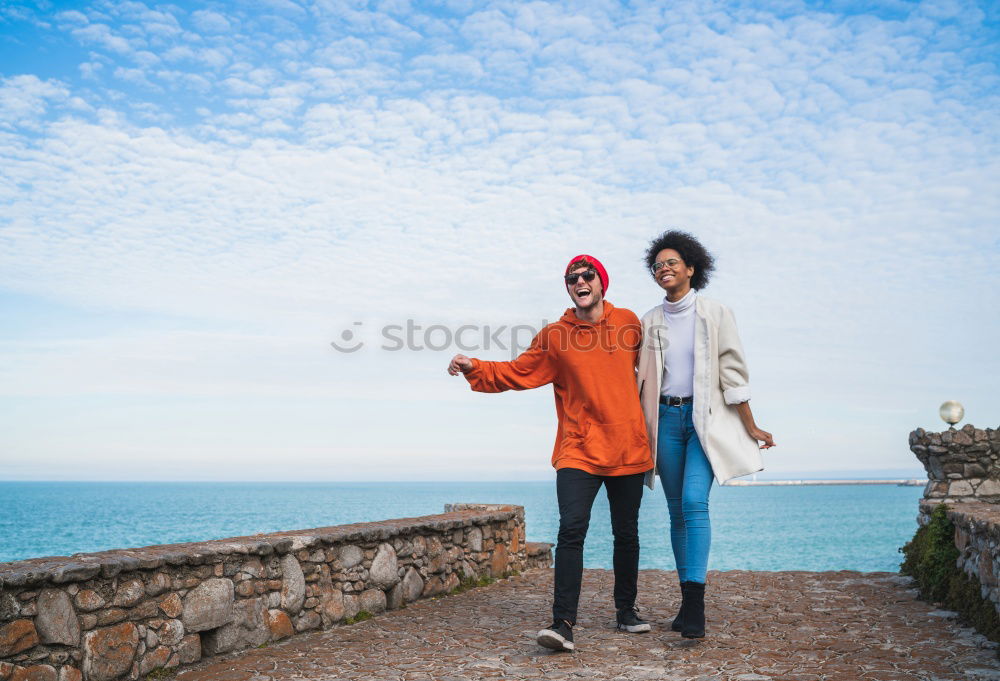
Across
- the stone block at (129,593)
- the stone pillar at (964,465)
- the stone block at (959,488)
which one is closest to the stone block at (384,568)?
the stone block at (129,593)

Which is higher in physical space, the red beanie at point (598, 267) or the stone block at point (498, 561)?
the red beanie at point (598, 267)

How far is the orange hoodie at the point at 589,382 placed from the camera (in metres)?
4.20

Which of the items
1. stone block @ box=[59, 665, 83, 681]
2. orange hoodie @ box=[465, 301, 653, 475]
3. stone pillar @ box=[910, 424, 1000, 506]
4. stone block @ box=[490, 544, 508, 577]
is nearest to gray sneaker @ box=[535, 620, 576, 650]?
orange hoodie @ box=[465, 301, 653, 475]

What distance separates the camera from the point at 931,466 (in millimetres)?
8156

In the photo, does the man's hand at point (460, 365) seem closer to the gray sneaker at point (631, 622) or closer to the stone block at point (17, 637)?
the gray sneaker at point (631, 622)

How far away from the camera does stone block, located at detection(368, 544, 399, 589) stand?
209 inches

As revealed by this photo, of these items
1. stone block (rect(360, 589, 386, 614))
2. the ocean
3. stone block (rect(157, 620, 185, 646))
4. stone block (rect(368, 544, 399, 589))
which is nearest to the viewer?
stone block (rect(157, 620, 185, 646))

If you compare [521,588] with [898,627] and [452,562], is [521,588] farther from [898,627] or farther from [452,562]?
[898,627]

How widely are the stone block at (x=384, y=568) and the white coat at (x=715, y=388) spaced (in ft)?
6.38

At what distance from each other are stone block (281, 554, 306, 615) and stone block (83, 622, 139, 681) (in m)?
0.96

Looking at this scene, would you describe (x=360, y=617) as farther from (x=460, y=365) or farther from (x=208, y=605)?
(x=460, y=365)

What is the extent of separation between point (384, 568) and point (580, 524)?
6.06 feet

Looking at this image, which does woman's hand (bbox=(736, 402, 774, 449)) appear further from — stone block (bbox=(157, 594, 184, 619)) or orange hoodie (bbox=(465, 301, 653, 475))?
stone block (bbox=(157, 594, 184, 619))

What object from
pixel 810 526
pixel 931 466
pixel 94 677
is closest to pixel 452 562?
pixel 94 677
